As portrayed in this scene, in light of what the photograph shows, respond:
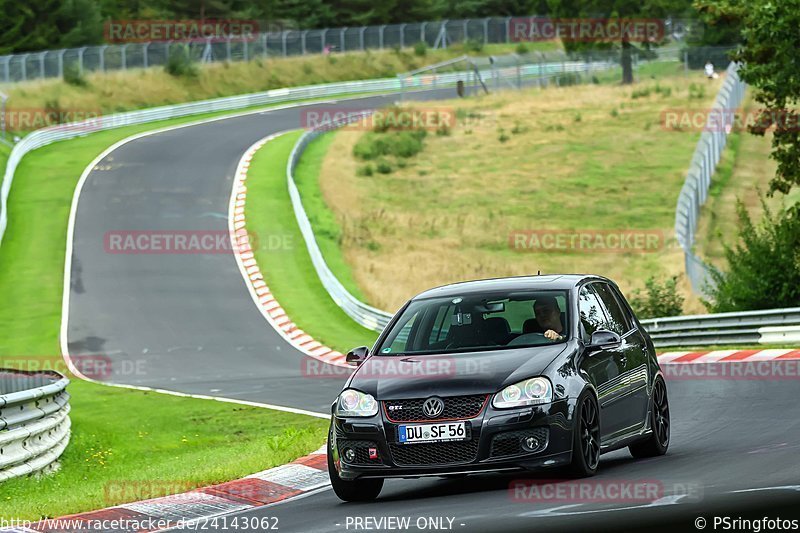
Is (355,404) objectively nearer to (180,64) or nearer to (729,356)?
(729,356)

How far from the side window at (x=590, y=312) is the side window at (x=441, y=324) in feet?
3.48

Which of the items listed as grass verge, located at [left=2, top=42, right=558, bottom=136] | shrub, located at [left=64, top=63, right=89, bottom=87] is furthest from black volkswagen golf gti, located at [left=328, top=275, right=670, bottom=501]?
shrub, located at [left=64, top=63, right=89, bottom=87]

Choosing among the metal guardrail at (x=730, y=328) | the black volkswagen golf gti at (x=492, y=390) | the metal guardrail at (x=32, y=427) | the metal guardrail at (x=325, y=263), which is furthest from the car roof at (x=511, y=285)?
the metal guardrail at (x=325, y=263)

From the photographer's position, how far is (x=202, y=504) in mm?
11000

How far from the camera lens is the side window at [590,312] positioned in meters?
11.2

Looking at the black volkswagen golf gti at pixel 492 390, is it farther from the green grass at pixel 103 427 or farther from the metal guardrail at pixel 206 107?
the metal guardrail at pixel 206 107

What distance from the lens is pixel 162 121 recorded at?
66062mm

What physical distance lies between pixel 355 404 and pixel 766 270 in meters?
18.8

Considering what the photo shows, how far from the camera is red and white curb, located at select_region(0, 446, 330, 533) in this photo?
10.1 meters

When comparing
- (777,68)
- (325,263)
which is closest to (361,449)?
(777,68)

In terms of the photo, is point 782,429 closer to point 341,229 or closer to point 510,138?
point 341,229

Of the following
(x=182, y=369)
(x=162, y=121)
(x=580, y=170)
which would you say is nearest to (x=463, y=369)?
(x=182, y=369)

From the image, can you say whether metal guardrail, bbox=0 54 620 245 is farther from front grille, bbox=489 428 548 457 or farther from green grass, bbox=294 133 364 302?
front grille, bbox=489 428 548 457

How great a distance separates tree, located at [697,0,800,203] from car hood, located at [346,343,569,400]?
649 inches
